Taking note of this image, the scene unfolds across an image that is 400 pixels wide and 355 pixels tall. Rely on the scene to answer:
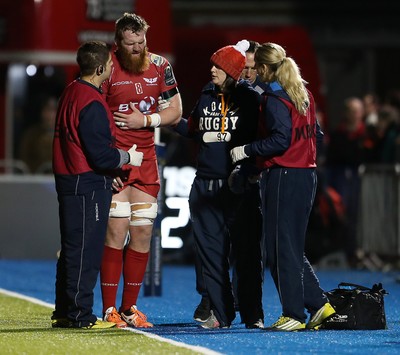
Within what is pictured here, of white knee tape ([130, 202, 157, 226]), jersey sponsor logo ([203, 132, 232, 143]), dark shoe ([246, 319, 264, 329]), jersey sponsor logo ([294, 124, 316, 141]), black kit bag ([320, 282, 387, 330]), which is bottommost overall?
dark shoe ([246, 319, 264, 329])

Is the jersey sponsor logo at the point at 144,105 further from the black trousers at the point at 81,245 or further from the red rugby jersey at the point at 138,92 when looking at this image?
the black trousers at the point at 81,245

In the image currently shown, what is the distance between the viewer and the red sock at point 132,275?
36.7ft

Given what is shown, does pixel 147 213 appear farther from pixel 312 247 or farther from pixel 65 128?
pixel 312 247

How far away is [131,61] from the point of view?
10969 millimetres

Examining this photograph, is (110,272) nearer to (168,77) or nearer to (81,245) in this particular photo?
(81,245)

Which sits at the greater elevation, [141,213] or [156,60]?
[156,60]

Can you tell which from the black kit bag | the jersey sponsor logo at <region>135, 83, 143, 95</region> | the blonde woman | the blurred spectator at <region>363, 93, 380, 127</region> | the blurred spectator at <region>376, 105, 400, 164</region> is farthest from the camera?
the blurred spectator at <region>363, 93, 380, 127</region>

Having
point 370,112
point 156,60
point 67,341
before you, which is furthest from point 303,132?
point 370,112

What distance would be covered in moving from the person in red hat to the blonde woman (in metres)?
0.35

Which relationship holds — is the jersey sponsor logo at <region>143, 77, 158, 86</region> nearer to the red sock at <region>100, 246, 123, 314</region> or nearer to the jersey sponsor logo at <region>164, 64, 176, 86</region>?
the jersey sponsor logo at <region>164, 64, 176, 86</region>

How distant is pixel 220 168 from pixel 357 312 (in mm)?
1455

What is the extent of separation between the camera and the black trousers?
10633mm

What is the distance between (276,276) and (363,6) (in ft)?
64.7

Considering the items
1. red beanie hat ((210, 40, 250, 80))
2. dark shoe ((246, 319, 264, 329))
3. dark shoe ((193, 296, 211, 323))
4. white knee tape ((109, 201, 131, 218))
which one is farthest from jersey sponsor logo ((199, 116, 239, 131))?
dark shoe ((246, 319, 264, 329))
